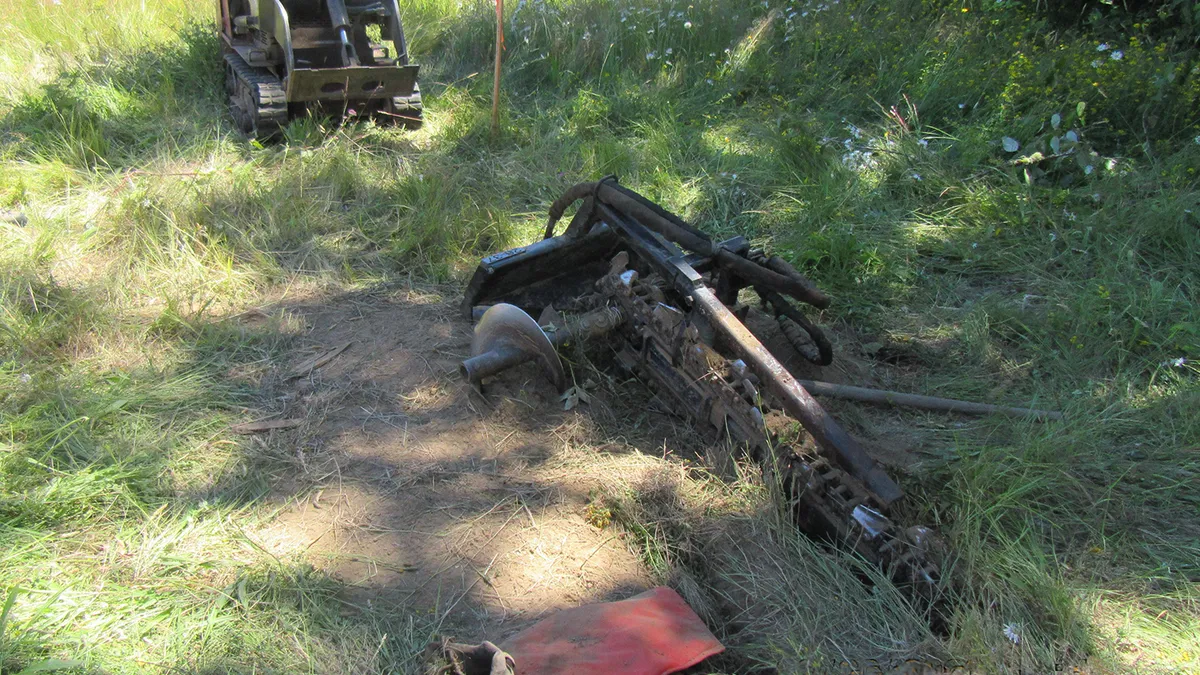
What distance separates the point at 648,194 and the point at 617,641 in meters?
3.33

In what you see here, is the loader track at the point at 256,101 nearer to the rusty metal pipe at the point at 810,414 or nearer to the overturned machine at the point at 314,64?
the overturned machine at the point at 314,64

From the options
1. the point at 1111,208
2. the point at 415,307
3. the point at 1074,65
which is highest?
the point at 1074,65

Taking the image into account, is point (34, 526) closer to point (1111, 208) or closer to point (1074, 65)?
point (1111, 208)

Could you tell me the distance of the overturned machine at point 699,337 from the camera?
2.56 meters

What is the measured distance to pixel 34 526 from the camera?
2.59 meters

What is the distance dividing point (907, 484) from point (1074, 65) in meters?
3.68

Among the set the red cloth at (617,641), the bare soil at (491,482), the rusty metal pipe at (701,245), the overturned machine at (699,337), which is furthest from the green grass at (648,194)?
the rusty metal pipe at (701,245)

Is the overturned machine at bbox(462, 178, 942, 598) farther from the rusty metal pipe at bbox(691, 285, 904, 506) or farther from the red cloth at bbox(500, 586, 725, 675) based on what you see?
the red cloth at bbox(500, 586, 725, 675)

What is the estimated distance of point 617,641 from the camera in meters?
2.25

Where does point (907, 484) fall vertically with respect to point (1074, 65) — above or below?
below

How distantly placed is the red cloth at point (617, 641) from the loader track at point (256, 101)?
4.39m

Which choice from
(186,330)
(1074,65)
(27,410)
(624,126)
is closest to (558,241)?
(186,330)

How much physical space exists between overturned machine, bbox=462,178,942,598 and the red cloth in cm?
55

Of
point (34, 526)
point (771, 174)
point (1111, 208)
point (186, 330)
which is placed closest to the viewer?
point (34, 526)
